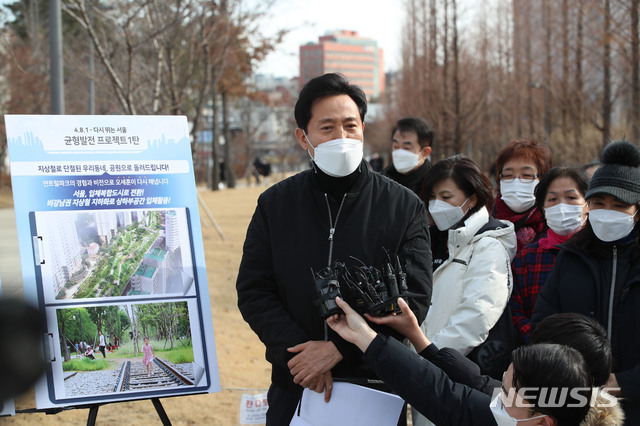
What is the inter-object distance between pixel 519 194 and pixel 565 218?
1.79 ft

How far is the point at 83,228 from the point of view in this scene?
2.78 meters

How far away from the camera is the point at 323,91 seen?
232 cm

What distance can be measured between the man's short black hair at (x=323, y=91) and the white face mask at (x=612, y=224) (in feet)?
3.54

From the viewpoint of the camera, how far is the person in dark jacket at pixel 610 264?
2373mm

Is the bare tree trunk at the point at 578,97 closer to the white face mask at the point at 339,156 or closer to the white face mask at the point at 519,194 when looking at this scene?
the white face mask at the point at 519,194

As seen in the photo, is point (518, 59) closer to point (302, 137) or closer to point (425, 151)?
point (425, 151)

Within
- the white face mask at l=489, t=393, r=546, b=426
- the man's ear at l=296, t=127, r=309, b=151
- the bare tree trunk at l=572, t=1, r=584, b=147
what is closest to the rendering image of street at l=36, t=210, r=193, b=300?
the man's ear at l=296, t=127, r=309, b=151

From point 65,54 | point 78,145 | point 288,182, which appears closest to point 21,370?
point 288,182

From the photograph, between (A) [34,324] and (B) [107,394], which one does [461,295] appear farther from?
(A) [34,324]

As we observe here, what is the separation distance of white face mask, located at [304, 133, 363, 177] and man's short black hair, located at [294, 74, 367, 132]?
0.16 meters

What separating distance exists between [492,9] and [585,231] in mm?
22674

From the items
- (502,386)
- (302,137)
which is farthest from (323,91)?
(502,386)

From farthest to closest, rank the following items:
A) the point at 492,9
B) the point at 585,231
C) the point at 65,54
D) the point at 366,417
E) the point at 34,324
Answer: the point at 492,9 < the point at 65,54 < the point at 585,231 < the point at 366,417 < the point at 34,324

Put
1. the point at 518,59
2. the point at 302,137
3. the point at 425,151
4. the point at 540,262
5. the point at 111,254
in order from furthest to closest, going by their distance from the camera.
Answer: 1. the point at 518,59
2. the point at 425,151
3. the point at 540,262
4. the point at 111,254
5. the point at 302,137
